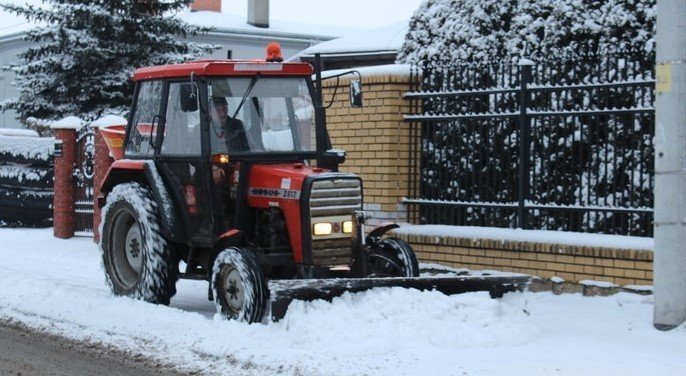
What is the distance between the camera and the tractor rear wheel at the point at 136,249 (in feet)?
34.2

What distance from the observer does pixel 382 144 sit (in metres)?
12.9

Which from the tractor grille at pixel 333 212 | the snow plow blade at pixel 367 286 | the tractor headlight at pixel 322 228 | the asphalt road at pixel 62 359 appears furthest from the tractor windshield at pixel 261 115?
the asphalt road at pixel 62 359

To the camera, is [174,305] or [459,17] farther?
[459,17]

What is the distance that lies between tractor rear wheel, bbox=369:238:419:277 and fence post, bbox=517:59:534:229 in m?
1.72

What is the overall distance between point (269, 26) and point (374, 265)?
127ft

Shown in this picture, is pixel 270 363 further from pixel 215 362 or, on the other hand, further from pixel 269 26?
pixel 269 26

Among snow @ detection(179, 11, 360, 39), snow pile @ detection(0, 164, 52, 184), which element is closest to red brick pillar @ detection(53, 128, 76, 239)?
snow pile @ detection(0, 164, 52, 184)

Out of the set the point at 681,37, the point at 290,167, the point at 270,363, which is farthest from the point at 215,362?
the point at 681,37

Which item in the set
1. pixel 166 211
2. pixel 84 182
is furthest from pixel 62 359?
pixel 84 182

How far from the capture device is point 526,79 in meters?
11.4

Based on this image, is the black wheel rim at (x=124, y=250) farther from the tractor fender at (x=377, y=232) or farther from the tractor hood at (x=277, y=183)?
the tractor fender at (x=377, y=232)

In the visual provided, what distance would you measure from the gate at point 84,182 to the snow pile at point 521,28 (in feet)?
19.5

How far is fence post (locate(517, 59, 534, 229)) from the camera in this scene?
37.6 feet

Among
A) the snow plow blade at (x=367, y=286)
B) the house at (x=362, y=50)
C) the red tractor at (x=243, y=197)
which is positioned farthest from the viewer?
the house at (x=362, y=50)
